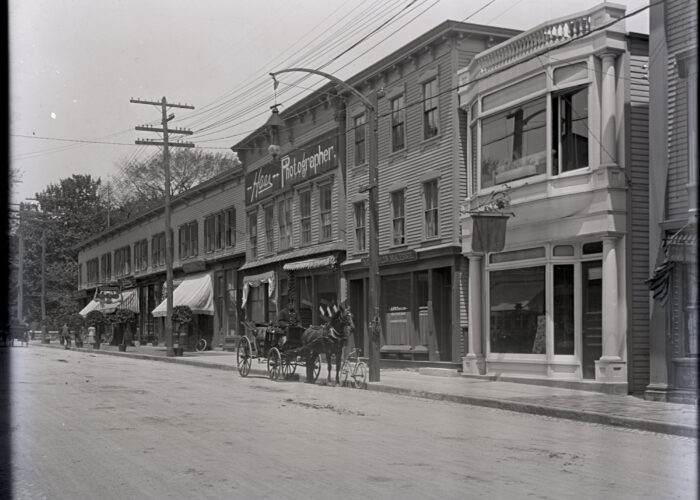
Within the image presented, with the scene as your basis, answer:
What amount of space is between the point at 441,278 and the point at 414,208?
88.0 inches

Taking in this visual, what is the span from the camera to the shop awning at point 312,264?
28828mm

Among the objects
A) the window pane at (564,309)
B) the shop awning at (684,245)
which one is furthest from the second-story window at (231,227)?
the shop awning at (684,245)

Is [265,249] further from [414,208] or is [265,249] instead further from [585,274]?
[585,274]

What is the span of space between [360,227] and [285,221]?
688cm

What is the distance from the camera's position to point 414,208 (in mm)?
24359

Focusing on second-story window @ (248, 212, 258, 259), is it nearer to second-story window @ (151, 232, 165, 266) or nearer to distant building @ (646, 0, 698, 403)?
second-story window @ (151, 232, 165, 266)

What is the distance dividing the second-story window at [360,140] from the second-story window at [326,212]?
2494mm

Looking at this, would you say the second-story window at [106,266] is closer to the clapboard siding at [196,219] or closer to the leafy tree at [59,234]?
the clapboard siding at [196,219]

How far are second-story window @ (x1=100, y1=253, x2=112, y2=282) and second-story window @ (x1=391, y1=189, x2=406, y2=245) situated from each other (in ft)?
148

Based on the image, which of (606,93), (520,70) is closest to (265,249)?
(520,70)

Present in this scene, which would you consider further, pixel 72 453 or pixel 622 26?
pixel 622 26

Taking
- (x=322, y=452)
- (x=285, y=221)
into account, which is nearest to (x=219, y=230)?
(x=285, y=221)

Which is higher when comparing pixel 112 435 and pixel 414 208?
pixel 414 208

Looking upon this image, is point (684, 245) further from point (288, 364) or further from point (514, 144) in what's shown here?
point (288, 364)
